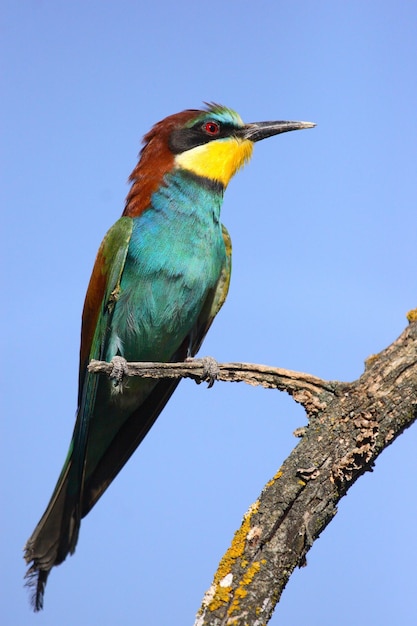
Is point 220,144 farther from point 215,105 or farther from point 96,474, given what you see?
point 96,474

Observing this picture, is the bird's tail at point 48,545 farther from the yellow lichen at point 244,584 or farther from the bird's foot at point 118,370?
the yellow lichen at point 244,584

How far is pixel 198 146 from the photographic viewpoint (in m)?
5.13

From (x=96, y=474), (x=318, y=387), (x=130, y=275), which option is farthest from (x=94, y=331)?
(x=318, y=387)

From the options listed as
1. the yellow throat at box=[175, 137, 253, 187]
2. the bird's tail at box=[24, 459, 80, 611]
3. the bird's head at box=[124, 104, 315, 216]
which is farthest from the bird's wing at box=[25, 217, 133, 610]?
the yellow throat at box=[175, 137, 253, 187]

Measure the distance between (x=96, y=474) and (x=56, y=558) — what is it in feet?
1.93

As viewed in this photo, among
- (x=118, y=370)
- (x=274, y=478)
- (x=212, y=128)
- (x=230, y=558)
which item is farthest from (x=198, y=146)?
(x=230, y=558)

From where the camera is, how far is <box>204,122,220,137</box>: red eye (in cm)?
522

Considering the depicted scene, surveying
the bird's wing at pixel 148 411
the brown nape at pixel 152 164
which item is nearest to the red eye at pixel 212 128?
the brown nape at pixel 152 164

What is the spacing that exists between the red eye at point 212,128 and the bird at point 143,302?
14 mm

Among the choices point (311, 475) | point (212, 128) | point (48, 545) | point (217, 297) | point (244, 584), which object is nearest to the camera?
point (244, 584)

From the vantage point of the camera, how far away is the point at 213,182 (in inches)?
196

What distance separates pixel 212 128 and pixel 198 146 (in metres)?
0.22

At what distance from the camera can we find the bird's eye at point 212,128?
522 cm

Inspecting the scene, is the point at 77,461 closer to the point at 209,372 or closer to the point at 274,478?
the point at 209,372
